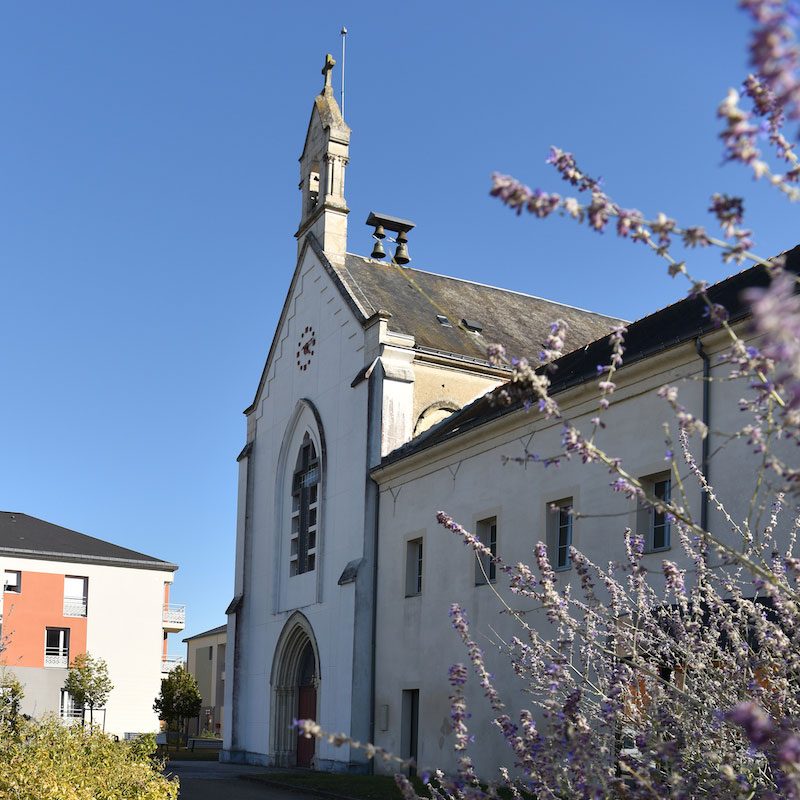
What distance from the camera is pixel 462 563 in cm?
2236

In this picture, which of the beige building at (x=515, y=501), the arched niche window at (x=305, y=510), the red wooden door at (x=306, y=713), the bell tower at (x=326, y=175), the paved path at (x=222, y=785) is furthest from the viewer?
the bell tower at (x=326, y=175)

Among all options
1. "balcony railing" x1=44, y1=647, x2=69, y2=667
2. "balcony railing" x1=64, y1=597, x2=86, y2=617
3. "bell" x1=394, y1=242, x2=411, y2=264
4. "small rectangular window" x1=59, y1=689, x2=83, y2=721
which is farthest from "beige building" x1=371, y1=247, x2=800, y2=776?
"balcony railing" x1=64, y1=597, x2=86, y2=617

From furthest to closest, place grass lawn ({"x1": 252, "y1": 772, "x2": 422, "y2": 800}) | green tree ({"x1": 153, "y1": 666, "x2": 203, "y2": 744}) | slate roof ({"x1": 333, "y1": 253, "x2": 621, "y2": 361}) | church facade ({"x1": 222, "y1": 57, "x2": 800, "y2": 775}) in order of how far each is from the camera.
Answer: green tree ({"x1": 153, "y1": 666, "x2": 203, "y2": 744}) → slate roof ({"x1": 333, "y1": 253, "x2": 621, "y2": 361}) → grass lawn ({"x1": 252, "y1": 772, "x2": 422, "y2": 800}) → church facade ({"x1": 222, "y1": 57, "x2": 800, "y2": 775})

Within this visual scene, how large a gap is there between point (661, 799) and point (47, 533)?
53.3m

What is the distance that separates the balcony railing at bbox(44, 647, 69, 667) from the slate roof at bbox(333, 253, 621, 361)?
26.4 m

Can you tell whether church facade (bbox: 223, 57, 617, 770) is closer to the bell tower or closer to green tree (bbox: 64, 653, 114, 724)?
the bell tower

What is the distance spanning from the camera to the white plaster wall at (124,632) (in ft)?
167

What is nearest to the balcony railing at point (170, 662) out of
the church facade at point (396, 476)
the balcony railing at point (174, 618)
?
the balcony railing at point (174, 618)

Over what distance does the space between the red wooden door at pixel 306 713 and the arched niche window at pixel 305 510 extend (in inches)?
120

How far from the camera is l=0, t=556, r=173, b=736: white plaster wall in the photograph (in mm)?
50938

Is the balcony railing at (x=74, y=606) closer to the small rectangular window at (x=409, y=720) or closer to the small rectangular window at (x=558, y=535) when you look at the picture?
the small rectangular window at (x=409, y=720)

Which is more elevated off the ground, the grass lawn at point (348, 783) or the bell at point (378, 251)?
the bell at point (378, 251)

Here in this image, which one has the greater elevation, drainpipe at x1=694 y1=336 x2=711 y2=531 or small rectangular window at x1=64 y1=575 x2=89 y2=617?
drainpipe at x1=694 y1=336 x2=711 y2=531

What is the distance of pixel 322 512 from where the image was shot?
95.2 ft
